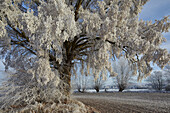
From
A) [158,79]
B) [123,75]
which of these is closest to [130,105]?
[123,75]

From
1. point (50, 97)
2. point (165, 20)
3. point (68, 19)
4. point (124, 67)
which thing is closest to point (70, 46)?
point (68, 19)

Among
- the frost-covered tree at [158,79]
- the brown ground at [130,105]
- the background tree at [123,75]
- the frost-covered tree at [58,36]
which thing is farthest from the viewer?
the frost-covered tree at [158,79]

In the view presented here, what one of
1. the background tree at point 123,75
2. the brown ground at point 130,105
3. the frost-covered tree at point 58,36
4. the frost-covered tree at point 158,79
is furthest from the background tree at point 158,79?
the frost-covered tree at point 58,36

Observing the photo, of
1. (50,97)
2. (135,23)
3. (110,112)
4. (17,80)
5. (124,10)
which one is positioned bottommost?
(110,112)

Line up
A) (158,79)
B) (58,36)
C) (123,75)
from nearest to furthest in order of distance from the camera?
(58,36)
(123,75)
(158,79)

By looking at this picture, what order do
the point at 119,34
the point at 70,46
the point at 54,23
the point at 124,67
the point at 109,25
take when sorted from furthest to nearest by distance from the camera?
1. the point at 124,67
2. the point at 70,46
3. the point at 119,34
4. the point at 109,25
5. the point at 54,23

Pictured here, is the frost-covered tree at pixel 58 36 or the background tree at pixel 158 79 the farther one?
→ the background tree at pixel 158 79

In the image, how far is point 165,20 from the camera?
489 cm

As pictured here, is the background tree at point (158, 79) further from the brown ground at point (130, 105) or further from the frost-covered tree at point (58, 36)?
the frost-covered tree at point (58, 36)

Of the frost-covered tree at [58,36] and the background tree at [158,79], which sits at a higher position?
the frost-covered tree at [58,36]

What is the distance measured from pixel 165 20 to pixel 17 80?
269 inches

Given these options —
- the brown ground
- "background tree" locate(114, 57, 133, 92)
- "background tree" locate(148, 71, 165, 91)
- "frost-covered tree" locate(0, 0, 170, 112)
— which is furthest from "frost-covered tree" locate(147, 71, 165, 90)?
"frost-covered tree" locate(0, 0, 170, 112)

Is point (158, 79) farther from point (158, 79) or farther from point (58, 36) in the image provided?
point (58, 36)

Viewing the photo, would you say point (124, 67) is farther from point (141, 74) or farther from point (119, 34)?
point (119, 34)
